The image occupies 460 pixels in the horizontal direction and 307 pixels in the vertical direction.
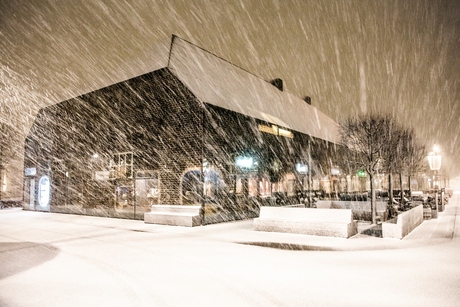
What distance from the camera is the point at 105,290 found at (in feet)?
19.2

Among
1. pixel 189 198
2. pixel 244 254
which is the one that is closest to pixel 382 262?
pixel 244 254

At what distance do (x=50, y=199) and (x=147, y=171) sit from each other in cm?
1150

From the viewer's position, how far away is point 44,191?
26.8m

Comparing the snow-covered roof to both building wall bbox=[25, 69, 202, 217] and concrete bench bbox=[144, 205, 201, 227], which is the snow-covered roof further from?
concrete bench bbox=[144, 205, 201, 227]

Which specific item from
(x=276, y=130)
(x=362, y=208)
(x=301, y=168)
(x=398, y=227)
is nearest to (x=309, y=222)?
(x=398, y=227)

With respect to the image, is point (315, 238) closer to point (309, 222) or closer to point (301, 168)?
point (309, 222)

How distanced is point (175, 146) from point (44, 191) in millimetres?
15325

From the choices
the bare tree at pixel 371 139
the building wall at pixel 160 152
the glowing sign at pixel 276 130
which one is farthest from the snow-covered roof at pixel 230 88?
the bare tree at pixel 371 139

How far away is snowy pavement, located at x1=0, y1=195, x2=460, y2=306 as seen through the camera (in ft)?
17.5

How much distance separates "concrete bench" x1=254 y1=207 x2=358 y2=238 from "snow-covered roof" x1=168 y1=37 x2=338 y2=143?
7.60 meters

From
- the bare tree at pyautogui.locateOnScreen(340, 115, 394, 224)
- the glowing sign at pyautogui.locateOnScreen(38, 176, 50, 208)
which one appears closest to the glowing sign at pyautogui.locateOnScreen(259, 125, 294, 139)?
the bare tree at pyautogui.locateOnScreen(340, 115, 394, 224)

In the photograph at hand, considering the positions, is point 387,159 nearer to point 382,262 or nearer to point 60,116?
point 382,262

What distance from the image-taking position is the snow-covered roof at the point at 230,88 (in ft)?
60.7

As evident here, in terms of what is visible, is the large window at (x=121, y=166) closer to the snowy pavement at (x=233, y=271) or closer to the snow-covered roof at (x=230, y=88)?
the snow-covered roof at (x=230, y=88)
